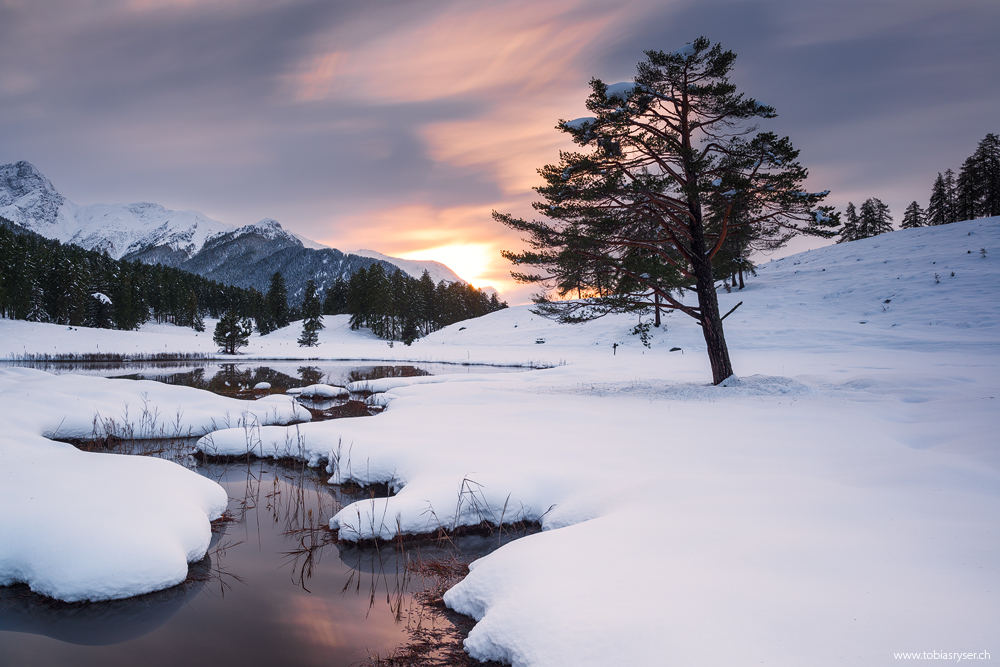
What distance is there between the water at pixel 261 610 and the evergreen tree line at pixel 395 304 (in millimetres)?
51839

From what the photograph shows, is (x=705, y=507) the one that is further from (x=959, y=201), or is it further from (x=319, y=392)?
(x=959, y=201)

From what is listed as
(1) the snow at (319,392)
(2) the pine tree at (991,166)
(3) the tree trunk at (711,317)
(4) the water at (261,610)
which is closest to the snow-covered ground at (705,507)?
(4) the water at (261,610)

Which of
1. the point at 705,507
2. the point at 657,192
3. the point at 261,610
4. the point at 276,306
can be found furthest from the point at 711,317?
the point at 276,306

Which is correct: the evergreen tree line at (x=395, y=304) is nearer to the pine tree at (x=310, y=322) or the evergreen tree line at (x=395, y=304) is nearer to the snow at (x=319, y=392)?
the pine tree at (x=310, y=322)

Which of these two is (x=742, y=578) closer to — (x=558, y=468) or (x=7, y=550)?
(x=558, y=468)

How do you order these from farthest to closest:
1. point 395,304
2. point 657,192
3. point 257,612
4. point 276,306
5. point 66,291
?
point 276,306 → point 395,304 → point 66,291 → point 657,192 → point 257,612

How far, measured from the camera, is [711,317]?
13.2m

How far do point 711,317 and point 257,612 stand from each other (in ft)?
42.4

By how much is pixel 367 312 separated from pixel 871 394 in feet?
222

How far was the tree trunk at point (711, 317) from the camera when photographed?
43.2ft

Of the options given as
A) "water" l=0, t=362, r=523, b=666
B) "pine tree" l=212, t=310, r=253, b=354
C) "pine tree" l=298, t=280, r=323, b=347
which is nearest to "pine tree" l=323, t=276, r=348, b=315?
"pine tree" l=298, t=280, r=323, b=347

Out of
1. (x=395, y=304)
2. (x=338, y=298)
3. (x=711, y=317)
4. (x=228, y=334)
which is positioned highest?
(x=338, y=298)

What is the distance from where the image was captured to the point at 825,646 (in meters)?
2.36

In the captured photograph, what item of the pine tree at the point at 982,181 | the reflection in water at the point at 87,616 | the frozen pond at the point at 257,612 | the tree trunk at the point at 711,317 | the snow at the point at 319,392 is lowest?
the frozen pond at the point at 257,612
